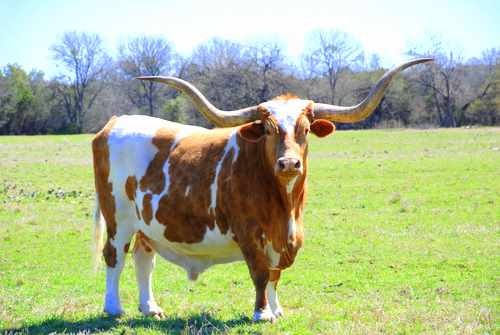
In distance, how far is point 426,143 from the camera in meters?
43.9

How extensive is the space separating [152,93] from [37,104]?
54.2 feet

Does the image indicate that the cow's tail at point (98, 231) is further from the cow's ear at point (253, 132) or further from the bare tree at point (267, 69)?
the bare tree at point (267, 69)

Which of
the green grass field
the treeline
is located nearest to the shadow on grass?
the green grass field

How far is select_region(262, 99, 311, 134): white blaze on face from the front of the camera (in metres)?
7.20


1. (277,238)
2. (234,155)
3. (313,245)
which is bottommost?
(313,245)

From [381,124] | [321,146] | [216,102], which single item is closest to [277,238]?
[321,146]

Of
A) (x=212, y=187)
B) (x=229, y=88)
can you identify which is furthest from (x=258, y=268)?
Result: (x=229, y=88)

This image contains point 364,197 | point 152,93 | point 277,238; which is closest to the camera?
point 277,238

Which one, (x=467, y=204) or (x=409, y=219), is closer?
(x=409, y=219)

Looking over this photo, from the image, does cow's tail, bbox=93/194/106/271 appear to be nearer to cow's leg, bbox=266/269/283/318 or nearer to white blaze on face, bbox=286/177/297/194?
cow's leg, bbox=266/269/283/318

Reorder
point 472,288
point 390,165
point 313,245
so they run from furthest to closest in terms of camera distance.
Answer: point 390,165 → point 313,245 → point 472,288

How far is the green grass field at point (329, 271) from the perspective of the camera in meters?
7.83

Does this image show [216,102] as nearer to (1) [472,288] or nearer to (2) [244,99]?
(2) [244,99]

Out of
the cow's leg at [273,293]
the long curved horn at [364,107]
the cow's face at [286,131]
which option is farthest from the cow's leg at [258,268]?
the long curved horn at [364,107]
